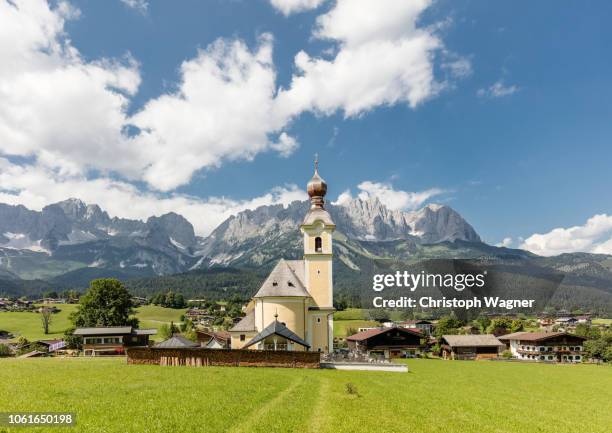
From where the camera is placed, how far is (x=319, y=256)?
48.2m

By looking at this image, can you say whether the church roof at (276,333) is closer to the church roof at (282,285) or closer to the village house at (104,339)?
the church roof at (282,285)

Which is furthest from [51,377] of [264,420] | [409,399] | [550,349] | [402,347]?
[550,349]

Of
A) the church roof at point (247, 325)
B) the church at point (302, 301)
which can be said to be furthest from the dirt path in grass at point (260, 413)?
the church roof at point (247, 325)

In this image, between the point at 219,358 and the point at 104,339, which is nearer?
the point at 219,358

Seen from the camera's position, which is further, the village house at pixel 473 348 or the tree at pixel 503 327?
the tree at pixel 503 327

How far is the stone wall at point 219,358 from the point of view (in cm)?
3183

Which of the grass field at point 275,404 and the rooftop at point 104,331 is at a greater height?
the grass field at point 275,404

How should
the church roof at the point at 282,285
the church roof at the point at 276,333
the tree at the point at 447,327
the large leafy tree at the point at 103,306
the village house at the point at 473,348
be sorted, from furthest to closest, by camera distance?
the tree at the point at 447,327 → the village house at the point at 473,348 → the large leafy tree at the point at 103,306 → the church roof at the point at 282,285 → the church roof at the point at 276,333

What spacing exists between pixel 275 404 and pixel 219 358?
15.5 meters

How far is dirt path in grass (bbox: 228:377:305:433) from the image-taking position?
1362 cm

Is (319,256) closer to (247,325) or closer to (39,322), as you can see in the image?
(247,325)

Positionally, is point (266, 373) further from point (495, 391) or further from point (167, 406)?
point (495, 391)

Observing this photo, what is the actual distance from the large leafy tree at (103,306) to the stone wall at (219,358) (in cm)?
4527

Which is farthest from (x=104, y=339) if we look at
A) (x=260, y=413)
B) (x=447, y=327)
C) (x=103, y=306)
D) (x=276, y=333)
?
(x=447, y=327)
